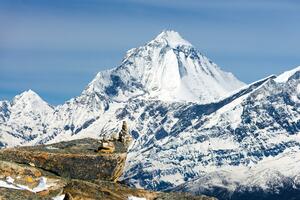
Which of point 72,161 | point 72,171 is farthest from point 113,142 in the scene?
point 72,171

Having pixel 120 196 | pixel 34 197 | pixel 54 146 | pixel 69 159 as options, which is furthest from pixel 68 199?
pixel 54 146

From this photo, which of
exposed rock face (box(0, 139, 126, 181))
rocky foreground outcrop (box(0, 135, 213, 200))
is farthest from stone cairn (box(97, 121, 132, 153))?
exposed rock face (box(0, 139, 126, 181))

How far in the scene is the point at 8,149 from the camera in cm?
4966

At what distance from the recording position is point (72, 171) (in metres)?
Answer: 49.1

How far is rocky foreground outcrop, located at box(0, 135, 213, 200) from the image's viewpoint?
42719 mm

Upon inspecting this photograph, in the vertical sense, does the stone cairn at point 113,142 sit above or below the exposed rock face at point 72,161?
above

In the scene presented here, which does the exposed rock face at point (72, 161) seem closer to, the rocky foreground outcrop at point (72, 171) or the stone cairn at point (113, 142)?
the rocky foreground outcrop at point (72, 171)

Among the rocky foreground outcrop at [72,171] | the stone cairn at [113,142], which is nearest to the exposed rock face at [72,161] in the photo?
the rocky foreground outcrop at [72,171]

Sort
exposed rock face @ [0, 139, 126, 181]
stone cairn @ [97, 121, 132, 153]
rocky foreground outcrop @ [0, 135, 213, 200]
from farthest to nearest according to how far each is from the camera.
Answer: stone cairn @ [97, 121, 132, 153]
exposed rock face @ [0, 139, 126, 181]
rocky foreground outcrop @ [0, 135, 213, 200]

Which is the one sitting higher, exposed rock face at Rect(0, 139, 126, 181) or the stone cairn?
the stone cairn

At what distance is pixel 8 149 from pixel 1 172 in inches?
280

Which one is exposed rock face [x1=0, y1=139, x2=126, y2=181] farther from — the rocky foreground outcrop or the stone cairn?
the stone cairn

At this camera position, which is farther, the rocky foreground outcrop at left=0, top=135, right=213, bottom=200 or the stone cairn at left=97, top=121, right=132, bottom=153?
the stone cairn at left=97, top=121, right=132, bottom=153

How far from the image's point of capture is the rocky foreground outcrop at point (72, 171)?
4272 centimetres
